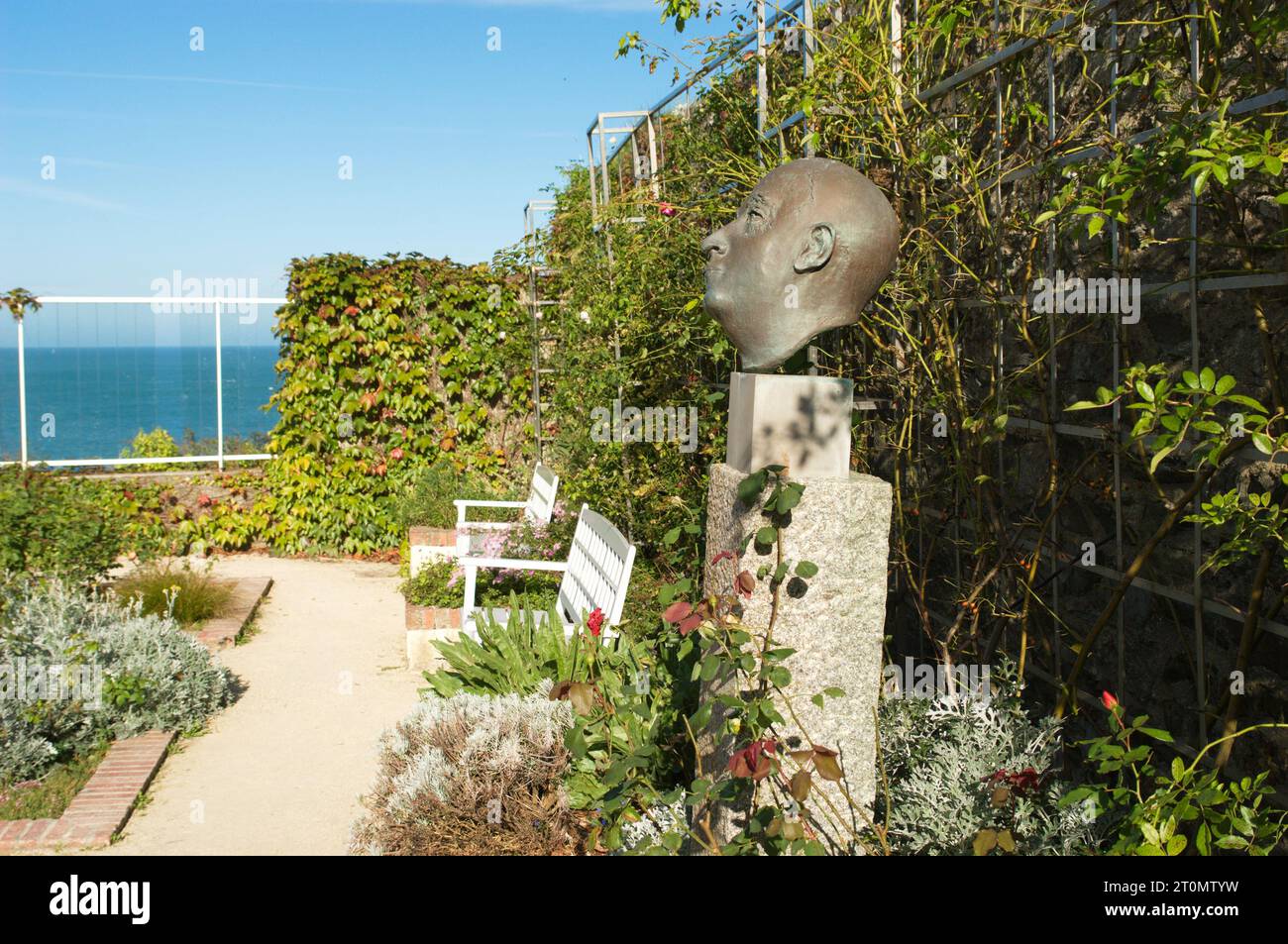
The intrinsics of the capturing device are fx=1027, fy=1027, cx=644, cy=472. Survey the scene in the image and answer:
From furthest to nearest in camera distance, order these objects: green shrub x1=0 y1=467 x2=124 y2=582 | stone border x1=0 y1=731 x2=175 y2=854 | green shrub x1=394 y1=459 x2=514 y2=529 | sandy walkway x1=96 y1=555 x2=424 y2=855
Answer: green shrub x1=394 y1=459 x2=514 y2=529
green shrub x1=0 y1=467 x2=124 y2=582
sandy walkway x1=96 y1=555 x2=424 y2=855
stone border x1=0 y1=731 x2=175 y2=854

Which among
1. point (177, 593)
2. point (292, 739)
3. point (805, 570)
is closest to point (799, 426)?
point (805, 570)

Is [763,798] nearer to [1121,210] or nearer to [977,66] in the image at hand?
[1121,210]

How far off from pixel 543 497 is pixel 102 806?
11.1ft

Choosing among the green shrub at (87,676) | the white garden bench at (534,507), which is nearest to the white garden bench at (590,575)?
the white garden bench at (534,507)

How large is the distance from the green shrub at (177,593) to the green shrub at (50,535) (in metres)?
0.57

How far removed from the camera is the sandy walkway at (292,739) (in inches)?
153

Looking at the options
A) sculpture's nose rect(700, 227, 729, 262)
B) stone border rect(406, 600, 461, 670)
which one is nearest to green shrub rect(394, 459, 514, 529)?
stone border rect(406, 600, 461, 670)

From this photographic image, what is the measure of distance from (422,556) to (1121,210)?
573 cm

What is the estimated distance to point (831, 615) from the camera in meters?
2.63

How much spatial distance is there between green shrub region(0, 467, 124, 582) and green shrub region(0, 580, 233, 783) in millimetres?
175

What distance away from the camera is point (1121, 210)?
92.4 inches

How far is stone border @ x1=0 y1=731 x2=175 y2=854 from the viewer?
11.9 ft

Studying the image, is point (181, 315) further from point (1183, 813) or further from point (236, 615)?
point (1183, 813)

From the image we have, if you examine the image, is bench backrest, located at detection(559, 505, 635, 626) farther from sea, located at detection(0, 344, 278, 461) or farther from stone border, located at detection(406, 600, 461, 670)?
sea, located at detection(0, 344, 278, 461)
